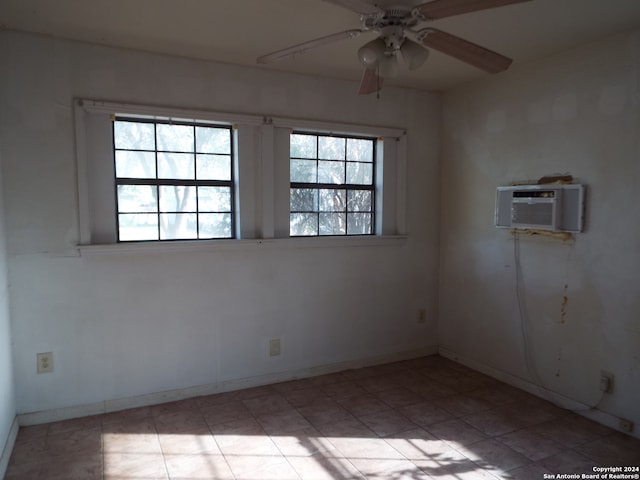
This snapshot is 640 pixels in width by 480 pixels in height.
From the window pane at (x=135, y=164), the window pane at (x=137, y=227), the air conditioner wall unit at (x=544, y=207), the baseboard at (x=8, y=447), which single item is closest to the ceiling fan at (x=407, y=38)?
the air conditioner wall unit at (x=544, y=207)

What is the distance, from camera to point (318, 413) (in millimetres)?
3148

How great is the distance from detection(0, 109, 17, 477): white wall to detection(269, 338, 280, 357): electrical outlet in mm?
1788

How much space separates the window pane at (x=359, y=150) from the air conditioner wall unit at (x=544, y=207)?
1.23 metres

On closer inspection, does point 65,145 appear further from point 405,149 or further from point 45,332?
point 405,149

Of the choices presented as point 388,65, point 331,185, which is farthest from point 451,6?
point 331,185

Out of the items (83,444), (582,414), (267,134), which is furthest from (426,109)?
(83,444)

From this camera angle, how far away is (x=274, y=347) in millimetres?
3666

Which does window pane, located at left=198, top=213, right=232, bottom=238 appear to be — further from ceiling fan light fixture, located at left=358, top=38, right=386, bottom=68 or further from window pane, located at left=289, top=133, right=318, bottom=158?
ceiling fan light fixture, located at left=358, top=38, right=386, bottom=68

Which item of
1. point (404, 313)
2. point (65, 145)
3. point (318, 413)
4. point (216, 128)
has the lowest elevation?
point (318, 413)

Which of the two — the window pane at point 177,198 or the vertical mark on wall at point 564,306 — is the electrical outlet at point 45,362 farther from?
the vertical mark on wall at point 564,306

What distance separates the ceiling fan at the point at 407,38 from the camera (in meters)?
1.79

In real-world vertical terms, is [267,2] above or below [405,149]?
above

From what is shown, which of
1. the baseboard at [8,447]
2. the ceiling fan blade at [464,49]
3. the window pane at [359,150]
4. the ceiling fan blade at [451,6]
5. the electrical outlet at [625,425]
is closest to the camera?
the ceiling fan blade at [451,6]

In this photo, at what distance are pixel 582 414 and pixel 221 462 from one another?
2517mm
